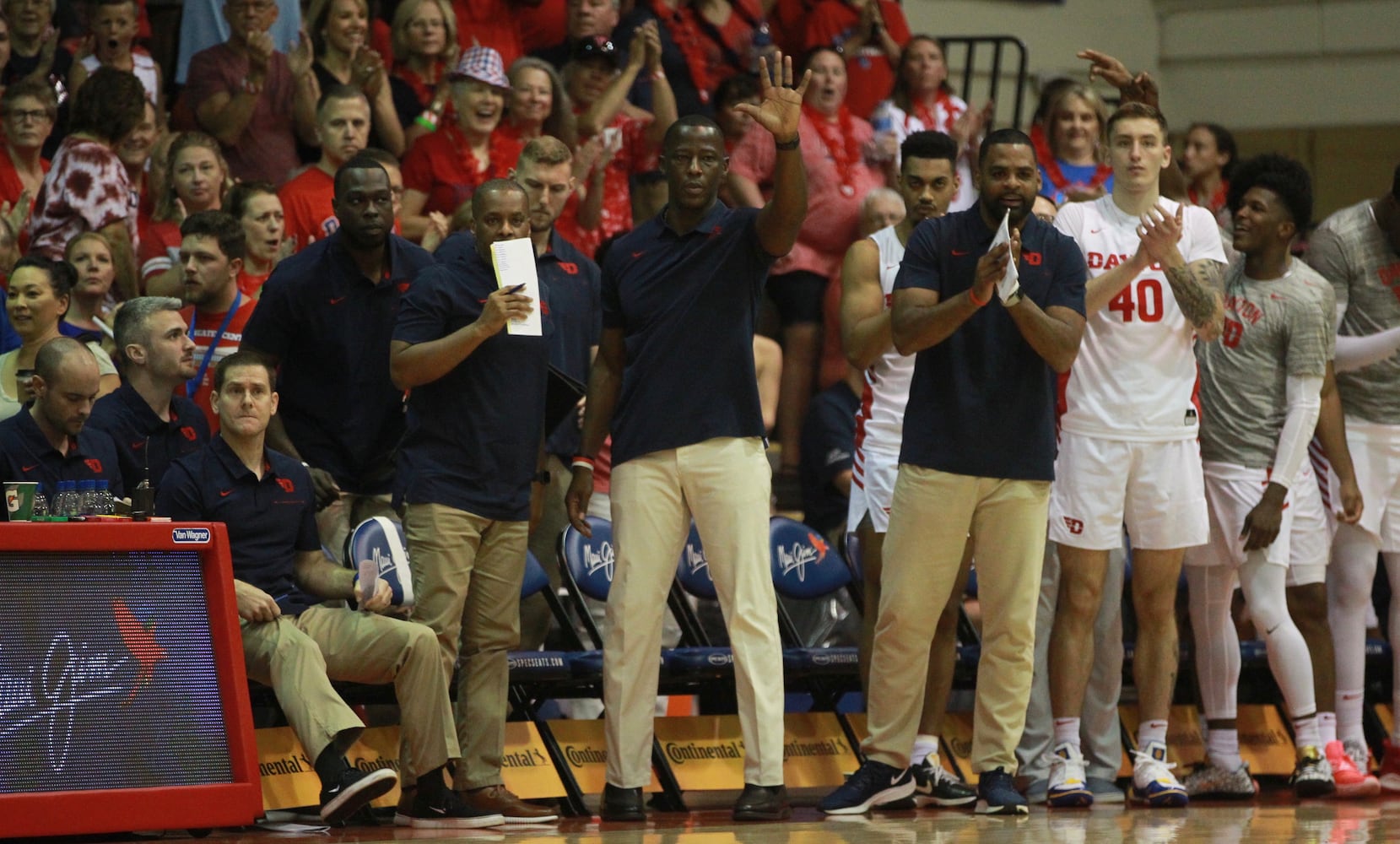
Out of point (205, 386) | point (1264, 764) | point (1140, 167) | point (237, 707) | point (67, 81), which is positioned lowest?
point (1264, 764)

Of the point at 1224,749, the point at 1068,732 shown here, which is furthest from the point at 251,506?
the point at 1224,749

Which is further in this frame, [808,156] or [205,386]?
[808,156]

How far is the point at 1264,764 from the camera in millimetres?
9336

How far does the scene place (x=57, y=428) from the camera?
6766mm

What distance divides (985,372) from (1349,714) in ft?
9.42

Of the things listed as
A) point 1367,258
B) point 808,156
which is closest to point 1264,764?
point 1367,258

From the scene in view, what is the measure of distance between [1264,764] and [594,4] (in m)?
5.26

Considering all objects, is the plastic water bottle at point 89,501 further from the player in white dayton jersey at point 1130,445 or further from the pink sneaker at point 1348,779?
the pink sneaker at point 1348,779

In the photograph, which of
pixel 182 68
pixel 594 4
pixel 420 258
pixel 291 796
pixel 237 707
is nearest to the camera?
pixel 237 707

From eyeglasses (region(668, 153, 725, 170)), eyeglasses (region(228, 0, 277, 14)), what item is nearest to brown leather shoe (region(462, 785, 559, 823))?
eyeglasses (region(668, 153, 725, 170))

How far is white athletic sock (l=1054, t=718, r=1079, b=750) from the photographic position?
25.3 feet

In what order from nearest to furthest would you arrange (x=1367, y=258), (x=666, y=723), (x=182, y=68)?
(x=666, y=723) → (x=1367, y=258) → (x=182, y=68)

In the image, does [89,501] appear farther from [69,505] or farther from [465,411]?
[465,411]

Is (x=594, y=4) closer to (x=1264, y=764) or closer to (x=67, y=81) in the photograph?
(x=67, y=81)
